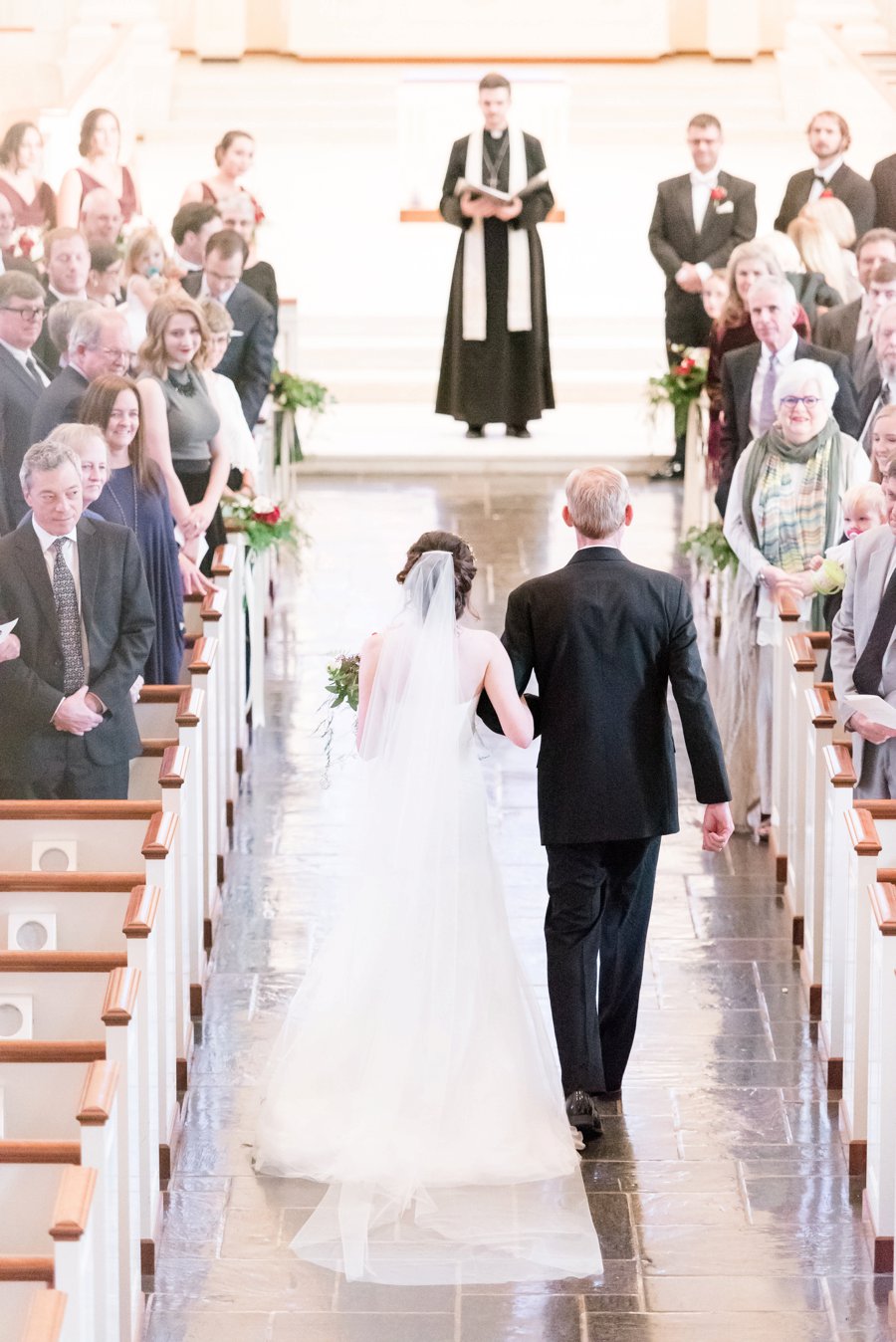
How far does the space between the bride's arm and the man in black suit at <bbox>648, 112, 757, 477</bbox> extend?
23.6ft

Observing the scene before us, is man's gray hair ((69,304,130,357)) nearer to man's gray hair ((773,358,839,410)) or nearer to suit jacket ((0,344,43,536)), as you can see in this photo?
suit jacket ((0,344,43,536))

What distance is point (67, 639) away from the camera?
5906 millimetres

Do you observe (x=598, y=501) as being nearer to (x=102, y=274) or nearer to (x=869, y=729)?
(x=869, y=729)

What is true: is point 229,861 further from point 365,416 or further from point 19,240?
point 365,416

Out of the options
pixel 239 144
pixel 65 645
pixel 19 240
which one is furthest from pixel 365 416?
pixel 65 645

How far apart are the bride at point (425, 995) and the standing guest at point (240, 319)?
12.1 ft

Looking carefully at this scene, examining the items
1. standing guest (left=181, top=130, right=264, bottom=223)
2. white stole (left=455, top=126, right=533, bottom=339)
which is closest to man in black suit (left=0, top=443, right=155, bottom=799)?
standing guest (left=181, top=130, right=264, bottom=223)

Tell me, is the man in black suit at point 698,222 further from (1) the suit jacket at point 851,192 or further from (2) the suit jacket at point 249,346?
(2) the suit jacket at point 249,346

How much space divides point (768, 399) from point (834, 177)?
4.85m

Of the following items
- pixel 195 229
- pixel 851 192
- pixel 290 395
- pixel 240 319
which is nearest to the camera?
pixel 240 319

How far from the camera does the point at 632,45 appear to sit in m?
19.6

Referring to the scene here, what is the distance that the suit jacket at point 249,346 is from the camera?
8797 mm

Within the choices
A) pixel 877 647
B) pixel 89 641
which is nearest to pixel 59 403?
pixel 89 641

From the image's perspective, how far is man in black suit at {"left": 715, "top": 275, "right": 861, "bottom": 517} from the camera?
738 centimetres
